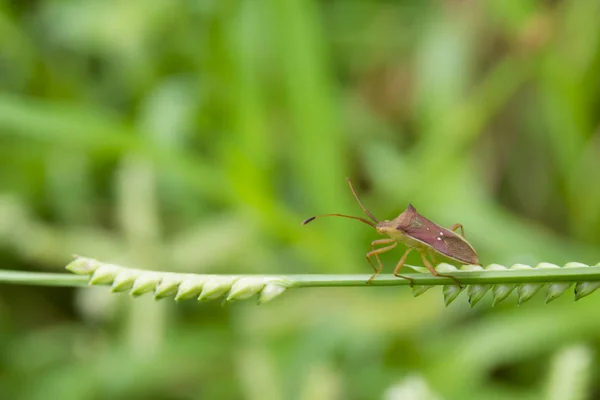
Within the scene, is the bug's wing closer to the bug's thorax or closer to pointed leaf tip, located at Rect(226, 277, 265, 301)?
the bug's thorax

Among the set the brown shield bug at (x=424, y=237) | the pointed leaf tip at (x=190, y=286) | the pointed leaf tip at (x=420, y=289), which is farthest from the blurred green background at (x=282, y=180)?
the pointed leaf tip at (x=190, y=286)

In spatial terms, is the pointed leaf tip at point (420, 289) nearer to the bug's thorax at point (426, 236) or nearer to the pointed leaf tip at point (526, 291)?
the pointed leaf tip at point (526, 291)

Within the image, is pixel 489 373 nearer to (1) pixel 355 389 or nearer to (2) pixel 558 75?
(1) pixel 355 389

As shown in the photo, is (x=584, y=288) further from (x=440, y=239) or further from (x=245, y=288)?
(x=440, y=239)

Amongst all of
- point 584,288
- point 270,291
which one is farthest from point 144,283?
point 584,288

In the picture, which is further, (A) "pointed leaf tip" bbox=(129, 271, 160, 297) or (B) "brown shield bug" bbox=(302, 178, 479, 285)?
(B) "brown shield bug" bbox=(302, 178, 479, 285)

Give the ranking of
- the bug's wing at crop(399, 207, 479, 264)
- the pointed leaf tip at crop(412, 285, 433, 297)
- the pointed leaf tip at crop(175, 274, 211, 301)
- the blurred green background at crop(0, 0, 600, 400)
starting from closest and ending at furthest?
1. the pointed leaf tip at crop(175, 274, 211, 301)
2. the pointed leaf tip at crop(412, 285, 433, 297)
3. the bug's wing at crop(399, 207, 479, 264)
4. the blurred green background at crop(0, 0, 600, 400)

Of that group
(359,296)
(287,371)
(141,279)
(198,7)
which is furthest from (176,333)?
(141,279)

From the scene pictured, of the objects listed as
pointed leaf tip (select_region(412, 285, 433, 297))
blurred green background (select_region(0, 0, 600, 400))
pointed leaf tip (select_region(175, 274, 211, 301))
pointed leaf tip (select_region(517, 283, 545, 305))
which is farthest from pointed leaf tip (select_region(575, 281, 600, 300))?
blurred green background (select_region(0, 0, 600, 400))
